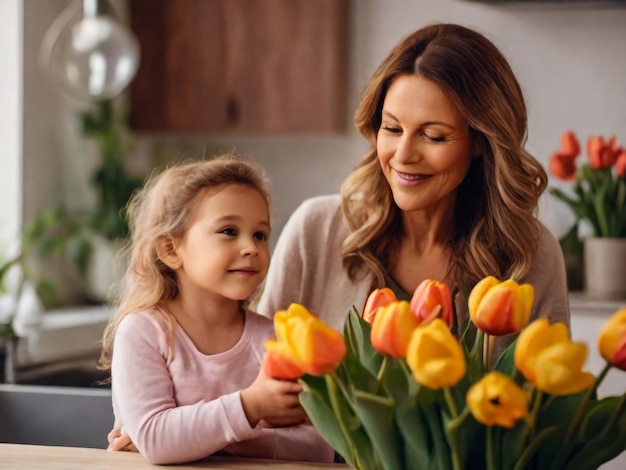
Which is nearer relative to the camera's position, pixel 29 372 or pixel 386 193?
pixel 386 193

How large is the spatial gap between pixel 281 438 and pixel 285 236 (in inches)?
21.5

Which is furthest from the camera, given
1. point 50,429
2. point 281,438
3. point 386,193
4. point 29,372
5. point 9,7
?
point 9,7

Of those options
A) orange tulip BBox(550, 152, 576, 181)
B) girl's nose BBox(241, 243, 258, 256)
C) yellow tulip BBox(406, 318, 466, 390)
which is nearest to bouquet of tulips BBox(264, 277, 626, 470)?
yellow tulip BBox(406, 318, 466, 390)

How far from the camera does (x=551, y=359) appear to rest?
98 cm

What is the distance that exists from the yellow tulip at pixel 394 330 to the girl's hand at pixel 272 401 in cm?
32

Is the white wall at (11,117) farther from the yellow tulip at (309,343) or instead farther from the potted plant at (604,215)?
the yellow tulip at (309,343)

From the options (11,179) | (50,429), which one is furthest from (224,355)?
(11,179)

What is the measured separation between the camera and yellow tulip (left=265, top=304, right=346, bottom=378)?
1019 mm

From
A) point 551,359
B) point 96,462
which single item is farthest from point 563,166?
point 551,359

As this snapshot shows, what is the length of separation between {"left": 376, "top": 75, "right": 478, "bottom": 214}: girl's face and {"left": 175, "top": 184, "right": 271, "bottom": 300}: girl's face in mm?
237

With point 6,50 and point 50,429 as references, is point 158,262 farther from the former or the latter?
point 6,50

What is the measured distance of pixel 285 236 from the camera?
199 cm

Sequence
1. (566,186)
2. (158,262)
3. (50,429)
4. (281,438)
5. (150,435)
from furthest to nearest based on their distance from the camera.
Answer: (566,186), (50,429), (158,262), (281,438), (150,435)

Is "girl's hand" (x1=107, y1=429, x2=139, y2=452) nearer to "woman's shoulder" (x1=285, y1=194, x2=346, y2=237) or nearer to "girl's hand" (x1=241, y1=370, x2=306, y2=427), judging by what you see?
"girl's hand" (x1=241, y1=370, x2=306, y2=427)
